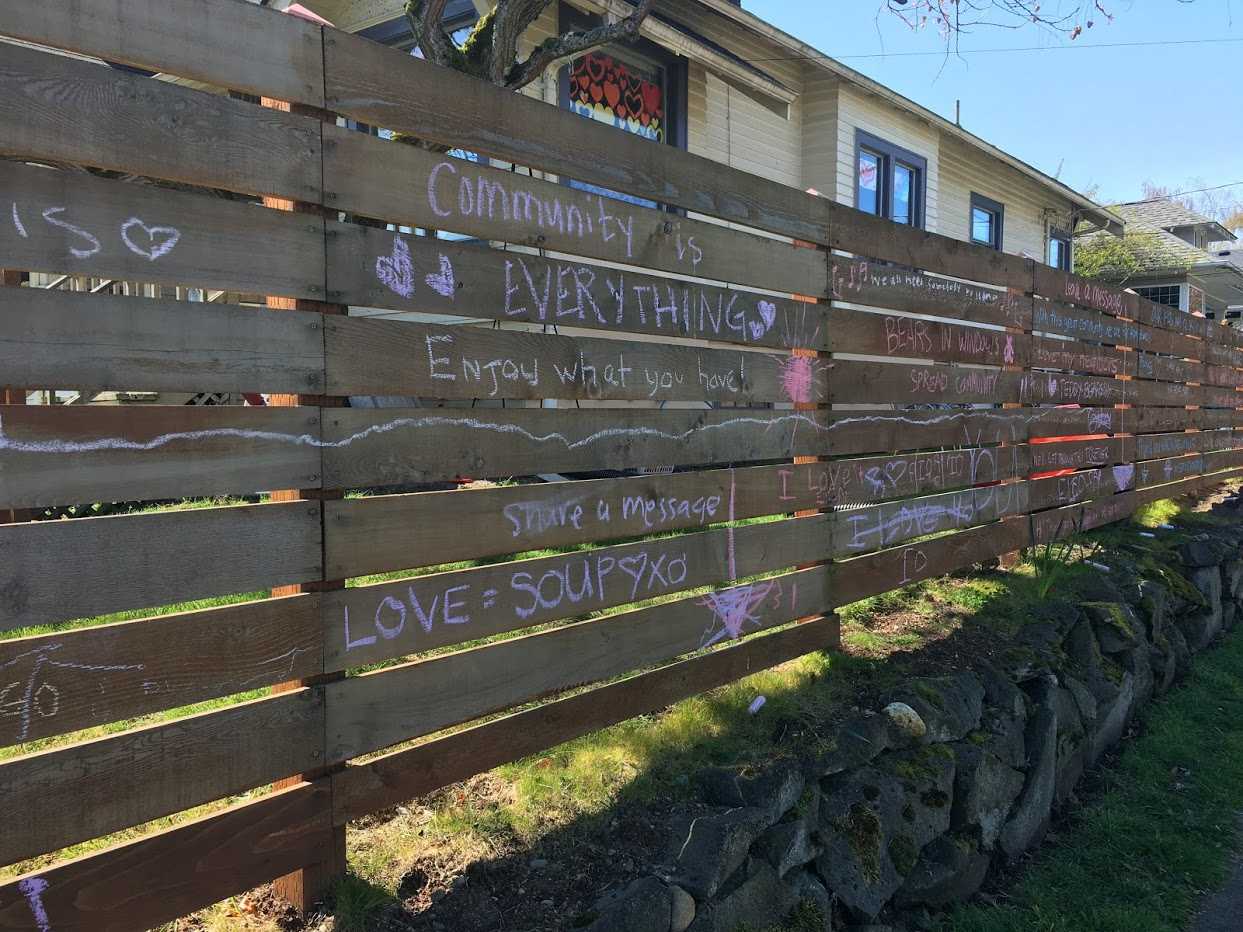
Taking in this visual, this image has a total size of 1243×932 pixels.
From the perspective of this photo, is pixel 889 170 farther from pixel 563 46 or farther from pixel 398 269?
pixel 398 269

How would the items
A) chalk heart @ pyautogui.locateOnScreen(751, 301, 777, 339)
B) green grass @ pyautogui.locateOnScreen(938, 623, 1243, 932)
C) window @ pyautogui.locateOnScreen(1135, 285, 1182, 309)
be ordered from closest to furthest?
green grass @ pyautogui.locateOnScreen(938, 623, 1243, 932) < chalk heart @ pyautogui.locateOnScreen(751, 301, 777, 339) < window @ pyautogui.locateOnScreen(1135, 285, 1182, 309)

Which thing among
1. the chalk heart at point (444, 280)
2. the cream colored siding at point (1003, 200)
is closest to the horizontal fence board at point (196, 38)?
the chalk heart at point (444, 280)

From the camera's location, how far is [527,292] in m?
3.09

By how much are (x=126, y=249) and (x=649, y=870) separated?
227 cm

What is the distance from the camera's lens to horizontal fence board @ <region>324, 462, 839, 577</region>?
8.59 feet

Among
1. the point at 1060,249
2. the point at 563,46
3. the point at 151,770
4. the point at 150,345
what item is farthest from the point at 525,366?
the point at 1060,249

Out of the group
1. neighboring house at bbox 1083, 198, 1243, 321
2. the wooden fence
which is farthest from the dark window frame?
the wooden fence

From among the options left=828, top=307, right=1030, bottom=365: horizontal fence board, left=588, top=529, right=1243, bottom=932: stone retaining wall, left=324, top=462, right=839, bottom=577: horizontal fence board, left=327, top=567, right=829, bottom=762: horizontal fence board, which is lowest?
left=588, top=529, right=1243, bottom=932: stone retaining wall

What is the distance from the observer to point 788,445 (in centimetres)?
435

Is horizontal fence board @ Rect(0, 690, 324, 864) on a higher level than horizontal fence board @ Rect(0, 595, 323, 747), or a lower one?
lower

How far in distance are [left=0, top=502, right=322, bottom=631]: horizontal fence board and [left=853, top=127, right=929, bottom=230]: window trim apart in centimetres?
1055

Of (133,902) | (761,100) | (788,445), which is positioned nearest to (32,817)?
(133,902)

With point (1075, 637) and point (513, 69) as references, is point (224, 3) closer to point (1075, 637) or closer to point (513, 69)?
point (513, 69)

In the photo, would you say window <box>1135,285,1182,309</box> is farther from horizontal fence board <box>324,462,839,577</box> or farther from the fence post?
the fence post
